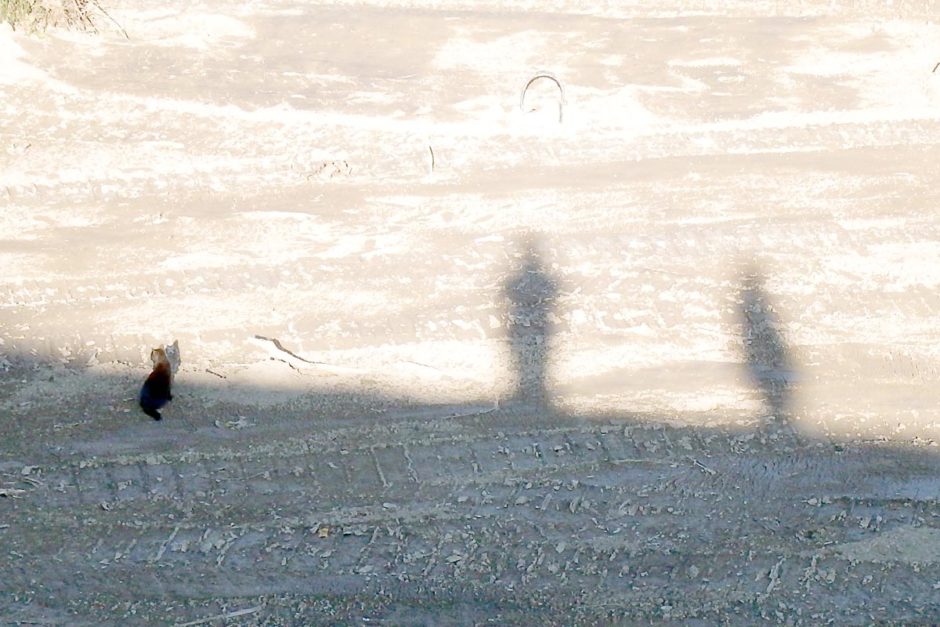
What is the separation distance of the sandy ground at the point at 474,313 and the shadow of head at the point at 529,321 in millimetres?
23

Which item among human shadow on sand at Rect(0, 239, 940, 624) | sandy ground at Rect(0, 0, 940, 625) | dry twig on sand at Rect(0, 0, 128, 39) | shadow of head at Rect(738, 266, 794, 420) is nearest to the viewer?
human shadow on sand at Rect(0, 239, 940, 624)

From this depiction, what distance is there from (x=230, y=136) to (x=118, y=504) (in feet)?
9.68

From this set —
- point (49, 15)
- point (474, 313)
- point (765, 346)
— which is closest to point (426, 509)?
point (474, 313)

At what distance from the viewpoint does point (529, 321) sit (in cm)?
585

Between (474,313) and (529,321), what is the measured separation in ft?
0.94

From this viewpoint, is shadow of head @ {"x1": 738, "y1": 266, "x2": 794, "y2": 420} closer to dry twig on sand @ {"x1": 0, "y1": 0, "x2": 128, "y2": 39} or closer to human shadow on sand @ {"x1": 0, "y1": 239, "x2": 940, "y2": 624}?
human shadow on sand @ {"x1": 0, "y1": 239, "x2": 940, "y2": 624}

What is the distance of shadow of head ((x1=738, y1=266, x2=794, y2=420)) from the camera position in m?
5.46

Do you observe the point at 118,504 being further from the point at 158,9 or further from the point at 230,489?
the point at 158,9

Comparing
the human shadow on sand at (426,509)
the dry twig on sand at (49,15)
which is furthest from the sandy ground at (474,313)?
the dry twig on sand at (49,15)

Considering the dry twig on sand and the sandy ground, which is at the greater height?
the dry twig on sand

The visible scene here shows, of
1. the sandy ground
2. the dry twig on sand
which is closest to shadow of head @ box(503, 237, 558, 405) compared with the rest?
the sandy ground

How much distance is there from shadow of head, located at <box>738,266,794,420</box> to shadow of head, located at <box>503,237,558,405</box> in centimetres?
99

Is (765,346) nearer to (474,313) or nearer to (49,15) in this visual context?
(474,313)

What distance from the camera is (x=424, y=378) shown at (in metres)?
5.52
